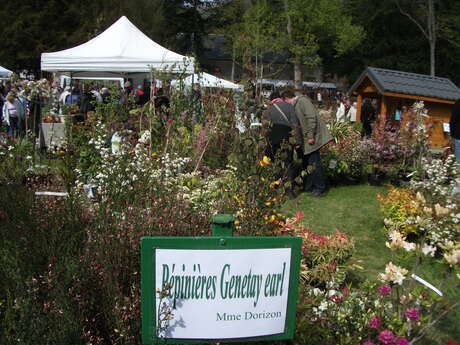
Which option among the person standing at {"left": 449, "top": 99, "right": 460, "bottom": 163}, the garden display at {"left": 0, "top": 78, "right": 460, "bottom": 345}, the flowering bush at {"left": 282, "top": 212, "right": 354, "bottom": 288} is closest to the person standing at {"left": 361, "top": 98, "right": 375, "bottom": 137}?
the person standing at {"left": 449, "top": 99, "right": 460, "bottom": 163}


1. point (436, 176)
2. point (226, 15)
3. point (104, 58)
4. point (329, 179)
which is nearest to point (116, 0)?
point (226, 15)

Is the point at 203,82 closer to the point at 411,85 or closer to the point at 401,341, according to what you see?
the point at 411,85

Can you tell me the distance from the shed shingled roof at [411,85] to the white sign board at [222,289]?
1072cm

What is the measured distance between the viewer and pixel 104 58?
993 cm

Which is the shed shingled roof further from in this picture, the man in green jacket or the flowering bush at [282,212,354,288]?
the flowering bush at [282,212,354,288]

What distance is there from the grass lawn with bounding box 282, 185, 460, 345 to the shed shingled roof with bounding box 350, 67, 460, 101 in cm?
433

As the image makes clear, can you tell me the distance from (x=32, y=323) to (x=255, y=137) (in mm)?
2598

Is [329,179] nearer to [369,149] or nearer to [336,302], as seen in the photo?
[369,149]

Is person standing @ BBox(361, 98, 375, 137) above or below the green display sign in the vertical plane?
above

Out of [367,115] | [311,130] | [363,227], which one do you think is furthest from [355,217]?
[367,115]

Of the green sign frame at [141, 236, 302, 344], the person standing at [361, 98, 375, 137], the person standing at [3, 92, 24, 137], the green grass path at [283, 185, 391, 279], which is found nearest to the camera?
the green sign frame at [141, 236, 302, 344]

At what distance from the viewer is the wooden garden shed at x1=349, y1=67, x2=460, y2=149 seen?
12000 millimetres

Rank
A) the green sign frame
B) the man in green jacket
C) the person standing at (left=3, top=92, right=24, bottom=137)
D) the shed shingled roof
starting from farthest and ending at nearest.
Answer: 1. the person standing at (left=3, top=92, right=24, bottom=137)
2. the shed shingled roof
3. the man in green jacket
4. the green sign frame

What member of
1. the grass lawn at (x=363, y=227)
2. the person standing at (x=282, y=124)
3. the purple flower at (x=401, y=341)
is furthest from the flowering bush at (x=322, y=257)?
the person standing at (x=282, y=124)
